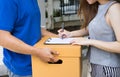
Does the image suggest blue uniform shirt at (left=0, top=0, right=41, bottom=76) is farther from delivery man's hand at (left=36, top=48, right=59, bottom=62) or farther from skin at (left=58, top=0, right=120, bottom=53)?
skin at (left=58, top=0, right=120, bottom=53)

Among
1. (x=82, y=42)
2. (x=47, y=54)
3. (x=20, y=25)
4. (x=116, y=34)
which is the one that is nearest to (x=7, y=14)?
(x=20, y=25)

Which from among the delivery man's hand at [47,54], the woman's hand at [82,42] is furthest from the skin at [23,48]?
the woman's hand at [82,42]

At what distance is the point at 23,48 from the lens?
128cm

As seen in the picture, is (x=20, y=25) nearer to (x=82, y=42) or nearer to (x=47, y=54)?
(x=47, y=54)

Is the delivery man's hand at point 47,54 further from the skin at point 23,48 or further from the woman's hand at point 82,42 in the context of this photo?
the woman's hand at point 82,42

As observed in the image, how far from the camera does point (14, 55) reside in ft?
4.59

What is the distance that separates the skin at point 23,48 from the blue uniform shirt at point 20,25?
0.14 feet

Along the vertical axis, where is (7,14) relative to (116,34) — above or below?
above

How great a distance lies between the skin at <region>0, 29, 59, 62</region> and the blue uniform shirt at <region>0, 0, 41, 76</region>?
0.04m

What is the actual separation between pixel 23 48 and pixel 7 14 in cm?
19

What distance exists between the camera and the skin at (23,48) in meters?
1.27

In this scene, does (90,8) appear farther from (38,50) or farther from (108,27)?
(38,50)

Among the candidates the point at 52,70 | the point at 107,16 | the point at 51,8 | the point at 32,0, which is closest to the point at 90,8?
the point at 107,16

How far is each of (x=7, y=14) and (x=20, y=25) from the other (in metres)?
0.11
